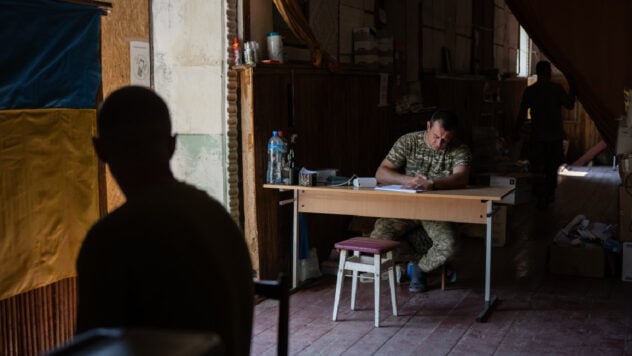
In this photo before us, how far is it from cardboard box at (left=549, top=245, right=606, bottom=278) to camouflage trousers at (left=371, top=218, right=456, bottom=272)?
1209 millimetres

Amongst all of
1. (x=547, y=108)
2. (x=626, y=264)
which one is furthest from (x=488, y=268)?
(x=547, y=108)

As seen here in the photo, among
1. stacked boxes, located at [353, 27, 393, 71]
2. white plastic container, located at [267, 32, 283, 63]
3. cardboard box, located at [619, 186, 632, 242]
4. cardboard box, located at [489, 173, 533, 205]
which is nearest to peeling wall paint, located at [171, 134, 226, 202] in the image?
white plastic container, located at [267, 32, 283, 63]

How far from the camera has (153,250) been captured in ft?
4.85

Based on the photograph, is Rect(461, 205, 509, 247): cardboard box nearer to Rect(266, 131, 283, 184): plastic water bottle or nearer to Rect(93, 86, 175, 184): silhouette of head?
Rect(266, 131, 283, 184): plastic water bottle

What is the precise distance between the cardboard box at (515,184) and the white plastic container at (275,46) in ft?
8.69

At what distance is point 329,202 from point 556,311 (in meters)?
1.71

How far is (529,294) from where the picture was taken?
521cm

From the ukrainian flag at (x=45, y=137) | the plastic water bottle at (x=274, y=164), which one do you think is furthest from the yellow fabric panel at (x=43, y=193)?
the plastic water bottle at (x=274, y=164)

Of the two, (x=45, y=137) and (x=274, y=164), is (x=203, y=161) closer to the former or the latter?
(x=274, y=164)

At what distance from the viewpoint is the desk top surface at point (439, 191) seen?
4602 millimetres

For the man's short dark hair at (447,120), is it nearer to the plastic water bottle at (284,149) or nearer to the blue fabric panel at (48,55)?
the plastic water bottle at (284,149)

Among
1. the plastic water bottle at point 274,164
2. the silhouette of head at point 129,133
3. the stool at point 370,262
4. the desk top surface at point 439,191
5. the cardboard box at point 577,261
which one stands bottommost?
the cardboard box at point 577,261

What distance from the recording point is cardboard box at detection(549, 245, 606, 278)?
5.65 metres

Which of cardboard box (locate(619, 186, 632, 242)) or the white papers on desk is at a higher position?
the white papers on desk
